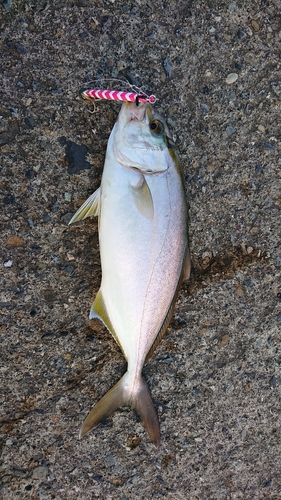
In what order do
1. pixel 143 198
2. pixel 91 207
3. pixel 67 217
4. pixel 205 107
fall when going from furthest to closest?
pixel 205 107 → pixel 67 217 → pixel 91 207 → pixel 143 198

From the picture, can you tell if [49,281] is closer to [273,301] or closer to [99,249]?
[99,249]

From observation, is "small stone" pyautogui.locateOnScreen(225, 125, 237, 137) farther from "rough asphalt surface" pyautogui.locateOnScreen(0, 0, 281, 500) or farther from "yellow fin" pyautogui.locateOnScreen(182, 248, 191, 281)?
"yellow fin" pyautogui.locateOnScreen(182, 248, 191, 281)

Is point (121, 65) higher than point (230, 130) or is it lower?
higher

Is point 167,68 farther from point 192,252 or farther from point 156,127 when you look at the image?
point 192,252

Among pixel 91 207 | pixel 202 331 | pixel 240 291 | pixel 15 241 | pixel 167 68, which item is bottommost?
pixel 202 331

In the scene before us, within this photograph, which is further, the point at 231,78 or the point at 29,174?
the point at 231,78

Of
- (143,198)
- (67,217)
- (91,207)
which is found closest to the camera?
(143,198)

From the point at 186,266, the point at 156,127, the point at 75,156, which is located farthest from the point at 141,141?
the point at 186,266

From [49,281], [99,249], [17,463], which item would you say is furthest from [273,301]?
[17,463]

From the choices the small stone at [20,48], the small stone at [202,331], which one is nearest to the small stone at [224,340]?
the small stone at [202,331]
